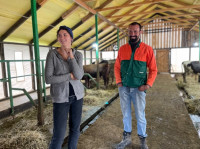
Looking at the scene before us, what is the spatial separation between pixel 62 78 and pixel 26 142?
137cm

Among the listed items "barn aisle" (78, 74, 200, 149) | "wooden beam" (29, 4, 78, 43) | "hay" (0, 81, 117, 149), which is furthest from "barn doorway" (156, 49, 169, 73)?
"hay" (0, 81, 117, 149)

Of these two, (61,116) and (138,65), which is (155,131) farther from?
(61,116)

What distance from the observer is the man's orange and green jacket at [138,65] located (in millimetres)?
1919

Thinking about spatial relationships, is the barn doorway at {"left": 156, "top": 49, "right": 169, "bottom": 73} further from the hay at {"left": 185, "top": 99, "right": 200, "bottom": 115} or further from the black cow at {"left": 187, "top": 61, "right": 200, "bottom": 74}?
the hay at {"left": 185, "top": 99, "right": 200, "bottom": 115}

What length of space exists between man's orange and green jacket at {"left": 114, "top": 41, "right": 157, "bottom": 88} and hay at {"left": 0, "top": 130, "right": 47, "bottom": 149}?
149 cm

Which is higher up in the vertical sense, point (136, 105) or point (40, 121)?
point (136, 105)

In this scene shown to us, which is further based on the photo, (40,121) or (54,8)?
(54,8)

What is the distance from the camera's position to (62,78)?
4.80 feet

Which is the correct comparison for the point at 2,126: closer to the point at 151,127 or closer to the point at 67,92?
the point at 67,92

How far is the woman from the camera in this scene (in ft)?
4.76

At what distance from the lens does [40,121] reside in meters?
2.76

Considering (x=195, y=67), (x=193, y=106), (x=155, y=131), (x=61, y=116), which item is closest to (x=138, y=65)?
(x=61, y=116)

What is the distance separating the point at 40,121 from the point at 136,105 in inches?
73.1

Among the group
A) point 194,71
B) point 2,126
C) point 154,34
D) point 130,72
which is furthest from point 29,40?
point 154,34
